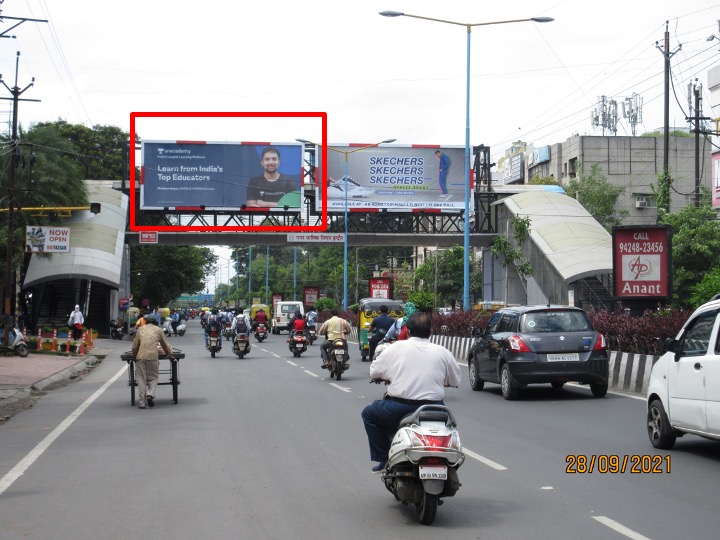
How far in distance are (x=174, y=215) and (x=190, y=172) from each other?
3223mm

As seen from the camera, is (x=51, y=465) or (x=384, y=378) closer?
(x=384, y=378)

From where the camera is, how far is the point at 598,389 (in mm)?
16266

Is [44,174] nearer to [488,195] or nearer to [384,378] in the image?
[488,195]

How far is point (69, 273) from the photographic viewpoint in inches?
1884

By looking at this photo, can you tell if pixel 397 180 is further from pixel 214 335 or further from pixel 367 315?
pixel 214 335

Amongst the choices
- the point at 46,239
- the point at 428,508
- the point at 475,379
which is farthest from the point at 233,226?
the point at 428,508

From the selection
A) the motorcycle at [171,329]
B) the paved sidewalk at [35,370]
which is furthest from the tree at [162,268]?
the paved sidewalk at [35,370]

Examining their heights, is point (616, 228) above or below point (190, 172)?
below

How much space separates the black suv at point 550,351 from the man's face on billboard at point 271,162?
3783 centimetres

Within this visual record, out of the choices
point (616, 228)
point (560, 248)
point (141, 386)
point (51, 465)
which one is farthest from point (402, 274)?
point (51, 465)

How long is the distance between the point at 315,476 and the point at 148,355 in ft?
23.5

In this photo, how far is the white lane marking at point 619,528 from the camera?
6453mm

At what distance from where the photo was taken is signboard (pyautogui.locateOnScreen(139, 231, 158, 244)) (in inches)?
2008
